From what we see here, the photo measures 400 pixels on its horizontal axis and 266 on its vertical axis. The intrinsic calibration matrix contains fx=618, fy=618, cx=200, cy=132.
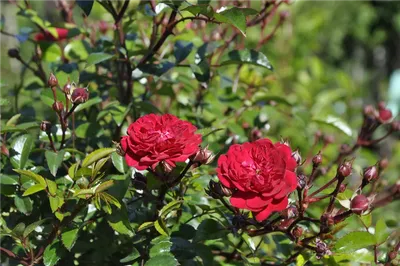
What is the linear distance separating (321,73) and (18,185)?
1501 millimetres

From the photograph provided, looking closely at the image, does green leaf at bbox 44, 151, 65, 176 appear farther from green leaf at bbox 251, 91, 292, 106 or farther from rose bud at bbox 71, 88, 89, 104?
green leaf at bbox 251, 91, 292, 106

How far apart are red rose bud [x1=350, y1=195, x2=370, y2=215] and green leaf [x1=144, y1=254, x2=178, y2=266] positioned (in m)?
0.27

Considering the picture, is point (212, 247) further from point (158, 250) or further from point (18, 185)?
point (18, 185)

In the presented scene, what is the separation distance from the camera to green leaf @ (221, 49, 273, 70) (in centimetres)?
115

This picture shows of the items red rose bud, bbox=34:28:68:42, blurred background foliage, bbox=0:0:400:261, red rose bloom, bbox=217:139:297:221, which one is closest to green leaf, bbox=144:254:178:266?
red rose bloom, bbox=217:139:297:221

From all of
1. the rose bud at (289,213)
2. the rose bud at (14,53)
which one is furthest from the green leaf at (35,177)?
the rose bud at (14,53)

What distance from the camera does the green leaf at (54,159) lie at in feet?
3.18

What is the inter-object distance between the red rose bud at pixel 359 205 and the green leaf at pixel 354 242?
0.11 m

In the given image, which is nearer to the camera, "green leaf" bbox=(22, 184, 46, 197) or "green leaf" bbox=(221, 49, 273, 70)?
"green leaf" bbox=(22, 184, 46, 197)

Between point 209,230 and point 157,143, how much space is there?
213mm

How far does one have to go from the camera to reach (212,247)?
115 centimetres

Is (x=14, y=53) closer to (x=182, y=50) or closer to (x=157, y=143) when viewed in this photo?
(x=182, y=50)

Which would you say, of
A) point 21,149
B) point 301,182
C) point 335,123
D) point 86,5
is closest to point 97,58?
point 86,5

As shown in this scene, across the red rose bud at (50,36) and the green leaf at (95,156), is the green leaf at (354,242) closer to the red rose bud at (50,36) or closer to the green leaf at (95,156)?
the green leaf at (95,156)
